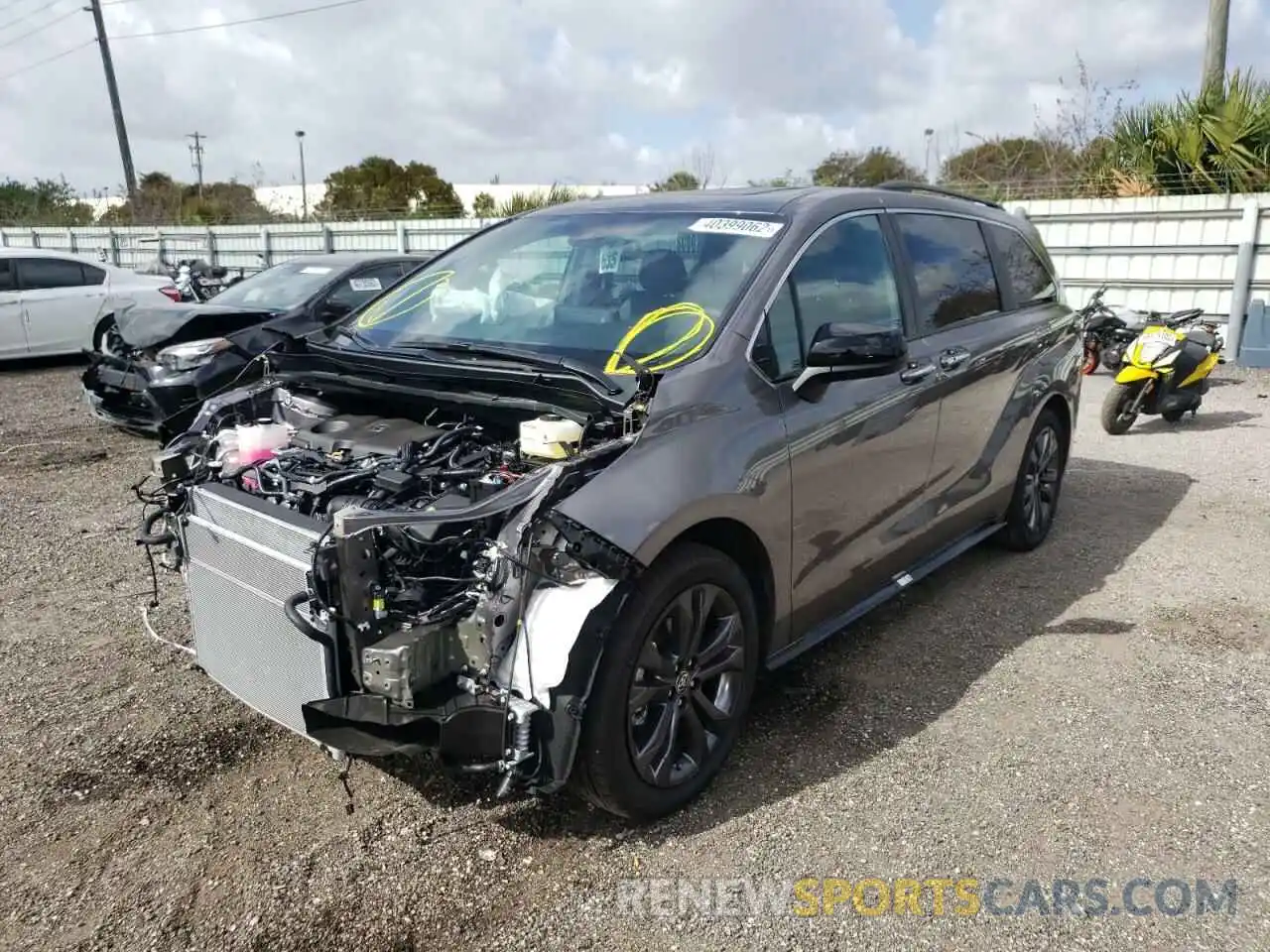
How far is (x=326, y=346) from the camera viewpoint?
382 cm

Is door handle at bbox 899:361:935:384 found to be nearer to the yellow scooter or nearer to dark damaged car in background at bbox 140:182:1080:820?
dark damaged car in background at bbox 140:182:1080:820

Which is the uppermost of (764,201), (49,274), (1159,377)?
(764,201)

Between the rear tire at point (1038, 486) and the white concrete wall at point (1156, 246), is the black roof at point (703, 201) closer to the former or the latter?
the rear tire at point (1038, 486)

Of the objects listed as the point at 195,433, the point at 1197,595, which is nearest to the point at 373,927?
the point at 195,433

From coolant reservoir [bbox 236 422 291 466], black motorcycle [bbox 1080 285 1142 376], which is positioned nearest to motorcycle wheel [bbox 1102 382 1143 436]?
black motorcycle [bbox 1080 285 1142 376]

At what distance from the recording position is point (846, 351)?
319 cm

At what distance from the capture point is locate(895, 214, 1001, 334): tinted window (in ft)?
13.6

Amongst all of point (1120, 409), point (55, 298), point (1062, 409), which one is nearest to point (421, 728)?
point (1062, 409)

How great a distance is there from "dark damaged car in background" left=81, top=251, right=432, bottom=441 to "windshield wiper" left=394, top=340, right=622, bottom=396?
2.64 m

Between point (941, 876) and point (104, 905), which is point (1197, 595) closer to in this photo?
point (941, 876)

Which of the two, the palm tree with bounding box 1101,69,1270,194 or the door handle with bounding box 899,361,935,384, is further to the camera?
the palm tree with bounding box 1101,69,1270,194

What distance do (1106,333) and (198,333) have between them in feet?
30.8

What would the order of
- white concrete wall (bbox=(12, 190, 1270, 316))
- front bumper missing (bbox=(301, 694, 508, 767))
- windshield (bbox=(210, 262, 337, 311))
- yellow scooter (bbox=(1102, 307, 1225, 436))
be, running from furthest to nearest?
white concrete wall (bbox=(12, 190, 1270, 316)) < windshield (bbox=(210, 262, 337, 311)) < yellow scooter (bbox=(1102, 307, 1225, 436)) < front bumper missing (bbox=(301, 694, 508, 767))

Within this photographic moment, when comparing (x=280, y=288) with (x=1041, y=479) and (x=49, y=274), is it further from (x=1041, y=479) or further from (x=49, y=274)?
(x=1041, y=479)
